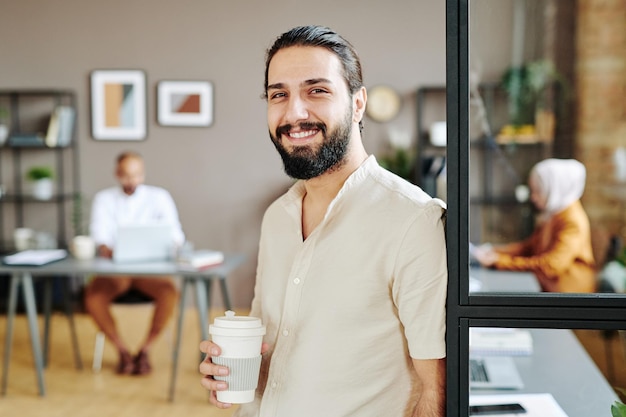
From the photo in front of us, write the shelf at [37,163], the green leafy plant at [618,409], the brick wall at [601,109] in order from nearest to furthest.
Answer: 1. the green leafy plant at [618,409]
2. the brick wall at [601,109]
3. the shelf at [37,163]

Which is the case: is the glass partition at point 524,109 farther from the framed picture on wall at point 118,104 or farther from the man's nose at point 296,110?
the man's nose at point 296,110

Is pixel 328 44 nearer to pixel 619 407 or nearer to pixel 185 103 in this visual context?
pixel 619 407

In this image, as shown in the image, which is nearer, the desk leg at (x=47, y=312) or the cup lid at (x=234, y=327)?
the cup lid at (x=234, y=327)

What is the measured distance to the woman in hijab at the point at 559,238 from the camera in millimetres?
3494

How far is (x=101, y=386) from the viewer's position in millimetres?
4219

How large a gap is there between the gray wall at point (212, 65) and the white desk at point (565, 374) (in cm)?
418

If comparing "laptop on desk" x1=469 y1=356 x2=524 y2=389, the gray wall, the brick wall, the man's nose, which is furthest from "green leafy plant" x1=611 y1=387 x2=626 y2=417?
the gray wall

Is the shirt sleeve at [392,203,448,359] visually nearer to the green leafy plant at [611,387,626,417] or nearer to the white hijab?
the green leafy plant at [611,387,626,417]

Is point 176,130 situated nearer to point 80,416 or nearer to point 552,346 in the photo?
point 80,416

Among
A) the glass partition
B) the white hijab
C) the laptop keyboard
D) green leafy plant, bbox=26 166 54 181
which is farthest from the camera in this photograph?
green leafy plant, bbox=26 166 54 181

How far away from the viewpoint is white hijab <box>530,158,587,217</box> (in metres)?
3.76

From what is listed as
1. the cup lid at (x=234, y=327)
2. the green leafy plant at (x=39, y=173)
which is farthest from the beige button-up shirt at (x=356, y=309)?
the green leafy plant at (x=39, y=173)

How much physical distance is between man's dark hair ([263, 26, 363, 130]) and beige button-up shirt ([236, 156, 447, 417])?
19 centimetres

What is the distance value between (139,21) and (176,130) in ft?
3.18
